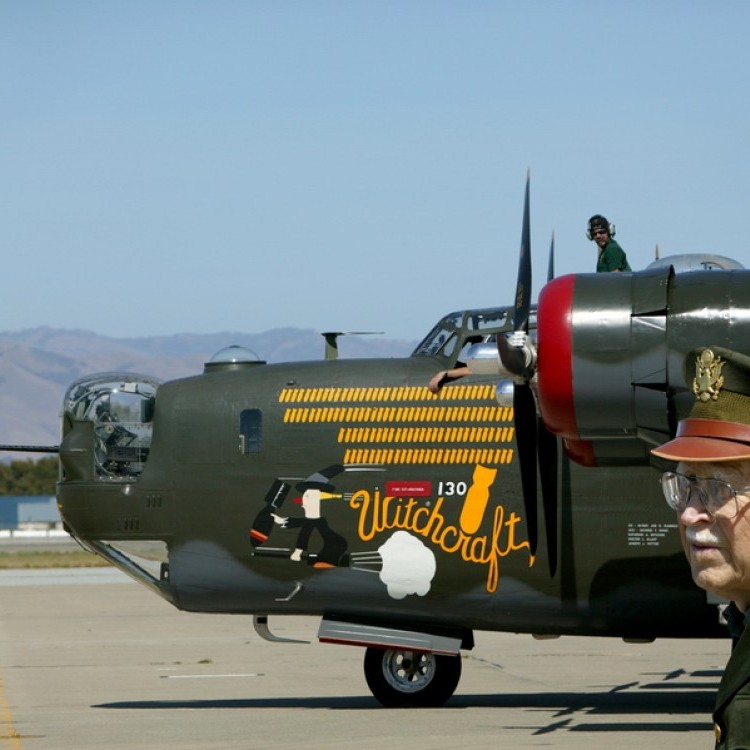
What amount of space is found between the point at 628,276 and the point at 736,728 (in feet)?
33.7

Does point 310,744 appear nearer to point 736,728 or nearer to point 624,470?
point 624,470

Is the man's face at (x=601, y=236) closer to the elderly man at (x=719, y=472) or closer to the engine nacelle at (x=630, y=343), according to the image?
the engine nacelle at (x=630, y=343)

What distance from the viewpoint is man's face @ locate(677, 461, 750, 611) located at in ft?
14.6

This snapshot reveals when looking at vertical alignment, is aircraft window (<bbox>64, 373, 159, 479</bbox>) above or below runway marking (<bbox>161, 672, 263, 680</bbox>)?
above

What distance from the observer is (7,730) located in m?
17.5

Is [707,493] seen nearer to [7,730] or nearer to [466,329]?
[466,329]

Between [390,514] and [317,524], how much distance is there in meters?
0.89

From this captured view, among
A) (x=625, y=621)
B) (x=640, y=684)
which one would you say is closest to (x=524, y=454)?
(x=625, y=621)

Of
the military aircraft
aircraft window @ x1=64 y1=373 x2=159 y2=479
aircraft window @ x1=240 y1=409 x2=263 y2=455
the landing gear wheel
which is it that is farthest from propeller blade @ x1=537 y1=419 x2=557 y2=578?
aircraft window @ x1=64 y1=373 x2=159 y2=479

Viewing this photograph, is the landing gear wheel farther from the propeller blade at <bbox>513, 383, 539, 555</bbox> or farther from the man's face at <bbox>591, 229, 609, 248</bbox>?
the man's face at <bbox>591, 229, 609, 248</bbox>

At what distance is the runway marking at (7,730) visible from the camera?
16.3m

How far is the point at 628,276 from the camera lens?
14070mm

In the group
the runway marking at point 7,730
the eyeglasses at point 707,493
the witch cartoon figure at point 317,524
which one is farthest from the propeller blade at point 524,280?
the eyeglasses at point 707,493

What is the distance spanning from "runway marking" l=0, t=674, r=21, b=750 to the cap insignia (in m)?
13.2
